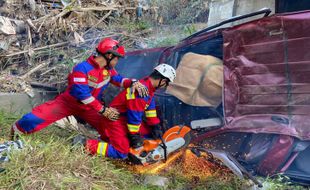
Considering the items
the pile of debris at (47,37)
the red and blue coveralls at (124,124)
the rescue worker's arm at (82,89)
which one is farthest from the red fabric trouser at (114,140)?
the pile of debris at (47,37)

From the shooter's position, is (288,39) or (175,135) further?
(175,135)

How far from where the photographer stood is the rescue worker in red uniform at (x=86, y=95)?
4.48m

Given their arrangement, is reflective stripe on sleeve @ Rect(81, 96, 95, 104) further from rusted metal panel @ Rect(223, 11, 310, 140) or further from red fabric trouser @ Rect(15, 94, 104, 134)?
rusted metal panel @ Rect(223, 11, 310, 140)

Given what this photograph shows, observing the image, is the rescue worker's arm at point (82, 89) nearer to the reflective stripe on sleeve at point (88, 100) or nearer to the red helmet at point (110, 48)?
the reflective stripe on sleeve at point (88, 100)

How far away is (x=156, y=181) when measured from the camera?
4273 millimetres

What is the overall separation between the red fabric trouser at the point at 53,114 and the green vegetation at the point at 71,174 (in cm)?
17

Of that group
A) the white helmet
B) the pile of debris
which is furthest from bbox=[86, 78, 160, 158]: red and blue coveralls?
the pile of debris

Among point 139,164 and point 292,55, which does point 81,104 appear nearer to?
point 139,164

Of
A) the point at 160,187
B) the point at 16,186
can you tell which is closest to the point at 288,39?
the point at 160,187

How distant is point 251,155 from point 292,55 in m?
1.20

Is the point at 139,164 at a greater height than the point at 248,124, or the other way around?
the point at 248,124

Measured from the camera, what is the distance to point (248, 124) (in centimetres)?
417

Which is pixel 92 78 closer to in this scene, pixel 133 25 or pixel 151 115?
pixel 151 115

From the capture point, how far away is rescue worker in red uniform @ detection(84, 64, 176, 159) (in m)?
4.46
